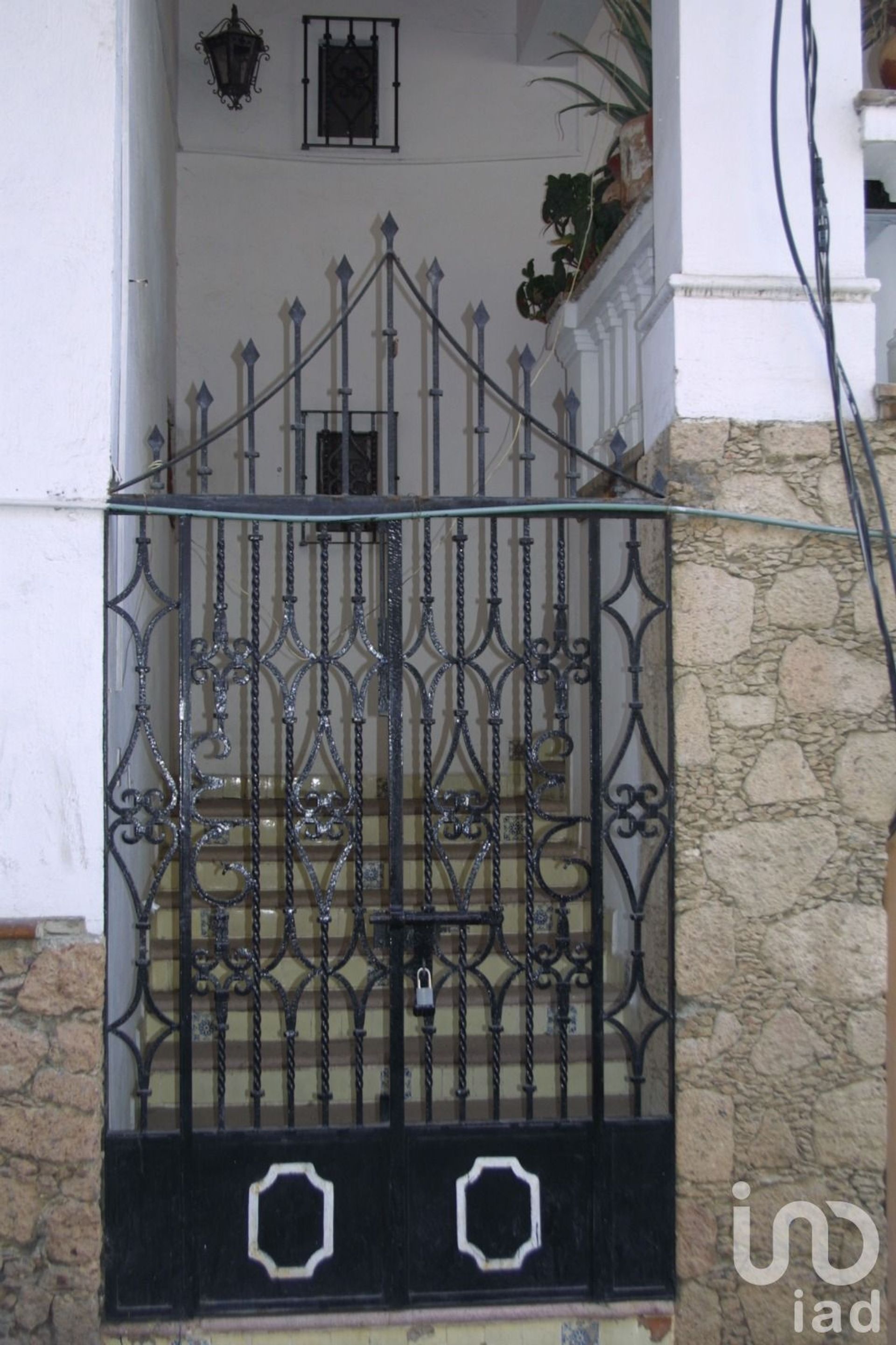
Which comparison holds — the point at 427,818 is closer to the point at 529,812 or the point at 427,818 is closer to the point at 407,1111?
the point at 529,812

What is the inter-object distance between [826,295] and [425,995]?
2.15m

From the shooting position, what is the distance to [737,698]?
311 cm

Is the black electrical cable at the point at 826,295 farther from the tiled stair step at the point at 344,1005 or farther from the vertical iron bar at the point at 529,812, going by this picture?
the tiled stair step at the point at 344,1005

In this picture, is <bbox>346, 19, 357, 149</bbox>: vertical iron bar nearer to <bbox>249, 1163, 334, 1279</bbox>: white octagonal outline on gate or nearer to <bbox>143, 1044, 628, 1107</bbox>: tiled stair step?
<bbox>143, 1044, 628, 1107</bbox>: tiled stair step

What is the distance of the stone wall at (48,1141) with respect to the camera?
2928mm

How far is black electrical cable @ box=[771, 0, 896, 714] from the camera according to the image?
302 centimetres

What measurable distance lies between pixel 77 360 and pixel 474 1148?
7.73ft

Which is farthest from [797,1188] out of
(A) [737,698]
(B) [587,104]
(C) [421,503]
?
(B) [587,104]

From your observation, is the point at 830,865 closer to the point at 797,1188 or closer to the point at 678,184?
the point at 797,1188

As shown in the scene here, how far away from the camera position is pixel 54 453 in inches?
117

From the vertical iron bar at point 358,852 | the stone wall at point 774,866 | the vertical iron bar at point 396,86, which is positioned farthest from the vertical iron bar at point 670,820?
the vertical iron bar at point 396,86

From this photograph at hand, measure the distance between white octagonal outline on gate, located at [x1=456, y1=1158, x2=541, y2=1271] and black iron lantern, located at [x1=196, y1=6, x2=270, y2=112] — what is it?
5460 mm

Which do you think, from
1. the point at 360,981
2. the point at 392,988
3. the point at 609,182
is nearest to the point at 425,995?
the point at 392,988

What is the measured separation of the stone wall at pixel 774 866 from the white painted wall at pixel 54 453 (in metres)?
1.55
